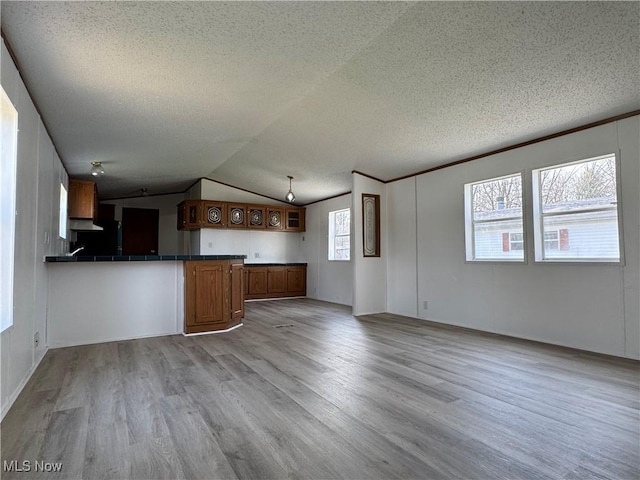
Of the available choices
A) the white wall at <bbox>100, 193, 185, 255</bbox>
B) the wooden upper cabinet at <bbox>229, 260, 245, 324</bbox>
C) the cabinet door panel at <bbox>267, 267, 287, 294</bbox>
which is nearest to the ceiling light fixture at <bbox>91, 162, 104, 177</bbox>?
the wooden upper cabinet at <bbox>229, 260, 245, 324</bbox>

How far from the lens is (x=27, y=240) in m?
2.80

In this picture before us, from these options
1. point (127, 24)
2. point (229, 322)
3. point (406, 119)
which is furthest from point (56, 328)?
point (406, 119)

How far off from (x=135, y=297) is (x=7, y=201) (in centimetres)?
231

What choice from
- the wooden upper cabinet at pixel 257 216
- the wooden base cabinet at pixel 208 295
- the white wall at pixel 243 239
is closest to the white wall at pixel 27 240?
the wooden base cabinet at pixel 208 295

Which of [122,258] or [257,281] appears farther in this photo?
[257,281]

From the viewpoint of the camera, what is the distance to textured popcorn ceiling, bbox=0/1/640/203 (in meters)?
2.23

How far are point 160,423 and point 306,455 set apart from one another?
37.9 inches

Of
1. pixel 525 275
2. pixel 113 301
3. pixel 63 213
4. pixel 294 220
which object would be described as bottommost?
pixel 113 301

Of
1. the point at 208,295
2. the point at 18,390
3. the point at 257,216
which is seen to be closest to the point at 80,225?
the point at 208,295

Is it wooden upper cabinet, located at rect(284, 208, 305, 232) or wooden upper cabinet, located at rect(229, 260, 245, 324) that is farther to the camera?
wooden upper cabinet, located at rect(284, 208, 305, 232)

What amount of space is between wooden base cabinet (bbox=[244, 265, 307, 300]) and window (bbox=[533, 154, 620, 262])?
5533 millimetres

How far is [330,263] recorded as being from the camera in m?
8.02

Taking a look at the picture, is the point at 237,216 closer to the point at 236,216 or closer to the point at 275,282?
the point at 236,216

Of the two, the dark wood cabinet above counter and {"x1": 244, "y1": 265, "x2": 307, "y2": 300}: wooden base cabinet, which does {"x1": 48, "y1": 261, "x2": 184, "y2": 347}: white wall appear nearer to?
the dark wood cabinet above counter
